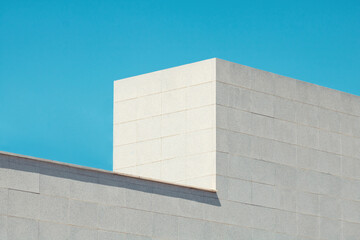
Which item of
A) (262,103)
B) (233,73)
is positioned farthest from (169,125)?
(262,103)

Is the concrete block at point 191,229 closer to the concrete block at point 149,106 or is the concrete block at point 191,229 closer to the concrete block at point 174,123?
the concrete block at point 174,123

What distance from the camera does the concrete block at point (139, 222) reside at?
2806 centimetres

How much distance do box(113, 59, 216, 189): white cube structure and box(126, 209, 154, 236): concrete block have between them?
289 cm

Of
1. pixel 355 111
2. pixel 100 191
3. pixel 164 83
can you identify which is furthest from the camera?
pixel 355 111

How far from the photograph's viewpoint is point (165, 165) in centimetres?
3203

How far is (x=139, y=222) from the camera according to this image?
28.3 meters

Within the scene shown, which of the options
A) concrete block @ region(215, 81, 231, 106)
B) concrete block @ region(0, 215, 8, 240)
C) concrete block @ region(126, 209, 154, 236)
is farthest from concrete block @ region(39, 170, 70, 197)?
concrete block @ region(215, 81, 231, 106)

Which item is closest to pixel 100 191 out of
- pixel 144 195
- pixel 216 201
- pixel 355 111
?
pixel 144 195

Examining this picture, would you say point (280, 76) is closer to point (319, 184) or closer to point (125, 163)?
point (319, 184)

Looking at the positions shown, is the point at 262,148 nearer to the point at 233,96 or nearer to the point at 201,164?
the point at 233,96

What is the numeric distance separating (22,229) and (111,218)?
9.86 feet

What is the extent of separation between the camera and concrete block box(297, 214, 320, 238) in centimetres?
3241

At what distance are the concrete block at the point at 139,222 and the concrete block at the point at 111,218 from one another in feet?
0.59

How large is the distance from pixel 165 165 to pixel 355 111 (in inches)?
313
